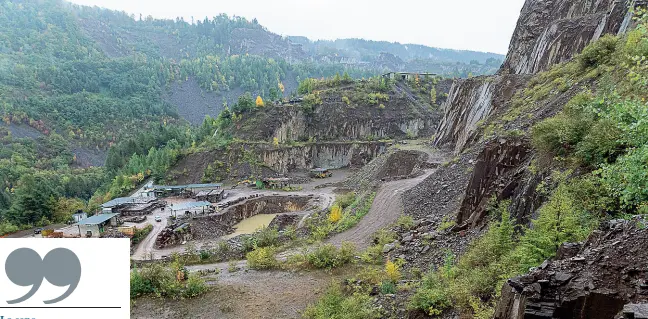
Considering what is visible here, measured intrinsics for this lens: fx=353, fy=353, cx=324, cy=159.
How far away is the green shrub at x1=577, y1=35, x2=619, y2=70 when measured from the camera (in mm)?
17672

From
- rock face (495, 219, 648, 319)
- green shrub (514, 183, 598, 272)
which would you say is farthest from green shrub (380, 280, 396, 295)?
rock face (495, 219, 648, 319)

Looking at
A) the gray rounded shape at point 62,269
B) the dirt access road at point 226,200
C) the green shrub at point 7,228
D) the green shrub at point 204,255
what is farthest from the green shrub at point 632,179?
the green shrub at point 7,228

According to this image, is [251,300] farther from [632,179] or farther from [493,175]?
[632,179]

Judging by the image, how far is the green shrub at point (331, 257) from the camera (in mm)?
17000

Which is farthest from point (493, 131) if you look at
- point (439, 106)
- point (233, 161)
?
point (439, 106)

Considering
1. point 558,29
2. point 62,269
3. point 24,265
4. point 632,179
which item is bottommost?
point 62,269

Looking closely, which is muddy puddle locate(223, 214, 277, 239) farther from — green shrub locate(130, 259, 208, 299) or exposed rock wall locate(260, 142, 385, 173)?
green shrub locate(130, 259, 208, 299)

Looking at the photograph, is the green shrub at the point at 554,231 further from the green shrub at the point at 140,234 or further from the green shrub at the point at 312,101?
the green shrub at the point at 312,101

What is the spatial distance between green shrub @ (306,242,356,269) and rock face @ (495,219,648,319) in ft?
38.4

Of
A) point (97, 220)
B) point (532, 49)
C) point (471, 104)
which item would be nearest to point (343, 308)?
point (471, 104)

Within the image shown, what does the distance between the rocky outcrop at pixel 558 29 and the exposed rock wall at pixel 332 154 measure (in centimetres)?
2366

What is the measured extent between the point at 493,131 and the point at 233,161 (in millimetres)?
34909

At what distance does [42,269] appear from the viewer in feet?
29.4

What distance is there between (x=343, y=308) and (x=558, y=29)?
29.8m
